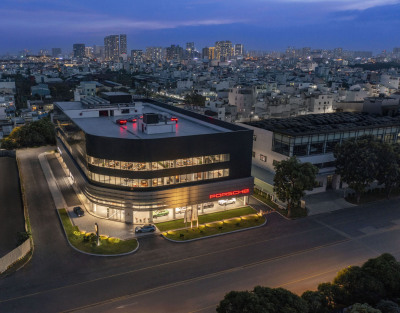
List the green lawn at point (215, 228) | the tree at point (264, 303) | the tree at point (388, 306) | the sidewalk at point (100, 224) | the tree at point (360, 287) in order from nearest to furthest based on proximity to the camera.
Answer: the tree at point (264, 303), the tree at point (388, 306), the tree at point (360, 287), the green lawn at point (215, 228), the sidewalk at point (100, 224)

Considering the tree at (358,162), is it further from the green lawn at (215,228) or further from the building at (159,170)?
the green lawn at (215,228)

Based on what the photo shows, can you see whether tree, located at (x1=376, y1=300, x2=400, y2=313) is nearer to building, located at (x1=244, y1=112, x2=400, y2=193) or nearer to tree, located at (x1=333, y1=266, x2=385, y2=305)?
tree, located at (x1=333, y1=266, x2=385, y2=305)

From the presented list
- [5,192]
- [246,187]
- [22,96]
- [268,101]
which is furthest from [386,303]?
[22,96]

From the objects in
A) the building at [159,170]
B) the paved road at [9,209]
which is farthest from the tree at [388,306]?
the paved road at [9,209]

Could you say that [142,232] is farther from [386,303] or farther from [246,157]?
[386,303]

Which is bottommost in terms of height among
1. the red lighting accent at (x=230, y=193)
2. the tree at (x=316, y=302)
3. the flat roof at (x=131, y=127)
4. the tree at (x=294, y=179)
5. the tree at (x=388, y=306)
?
the tree at (x=316, y=302)

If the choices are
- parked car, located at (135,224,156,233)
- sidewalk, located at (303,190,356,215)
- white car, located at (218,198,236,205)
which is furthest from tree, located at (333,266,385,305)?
white car, located at (218,198,236,205)
